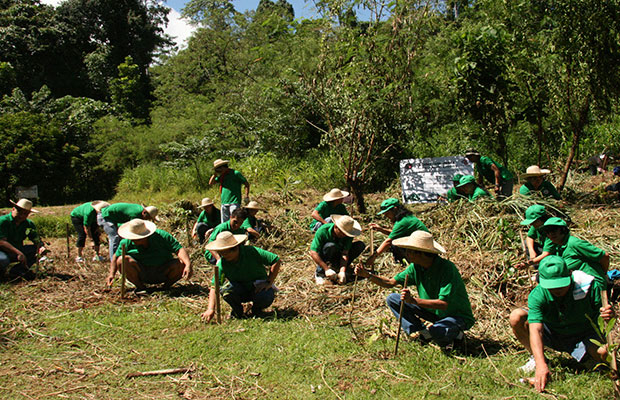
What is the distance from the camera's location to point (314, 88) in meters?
9.53

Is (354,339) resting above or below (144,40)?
below

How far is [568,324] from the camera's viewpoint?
3.66 metres

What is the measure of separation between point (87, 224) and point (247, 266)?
14.3 ft

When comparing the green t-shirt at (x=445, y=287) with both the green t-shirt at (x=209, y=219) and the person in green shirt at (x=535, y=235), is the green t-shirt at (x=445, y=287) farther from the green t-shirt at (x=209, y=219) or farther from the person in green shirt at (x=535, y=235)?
the green t-shirt at (x=209, y=219)

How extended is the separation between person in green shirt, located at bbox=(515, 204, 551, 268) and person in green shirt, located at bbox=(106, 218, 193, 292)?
13.1 feet

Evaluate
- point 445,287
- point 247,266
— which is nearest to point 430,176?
point 247,266

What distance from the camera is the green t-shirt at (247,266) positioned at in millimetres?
5211

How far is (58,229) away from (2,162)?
6120mm

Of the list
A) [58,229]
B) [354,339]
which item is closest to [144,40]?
[58,229]

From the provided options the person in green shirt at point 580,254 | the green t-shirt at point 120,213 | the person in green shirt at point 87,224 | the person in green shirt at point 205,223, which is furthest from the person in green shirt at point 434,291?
the person in green shirt at point 87,224

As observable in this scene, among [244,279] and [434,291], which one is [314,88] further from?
[434,291]

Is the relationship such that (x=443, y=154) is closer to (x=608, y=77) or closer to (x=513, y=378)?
(x=608, y=77)

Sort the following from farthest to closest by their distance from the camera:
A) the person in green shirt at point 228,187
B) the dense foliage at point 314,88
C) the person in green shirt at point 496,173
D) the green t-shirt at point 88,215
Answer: the dense foliage at point 314,88 < the person in green shirt at point 228,187 < the green t-shirt at point 88,215 < the person in green shirt at point 496,173

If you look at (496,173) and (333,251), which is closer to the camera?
(333,251)
